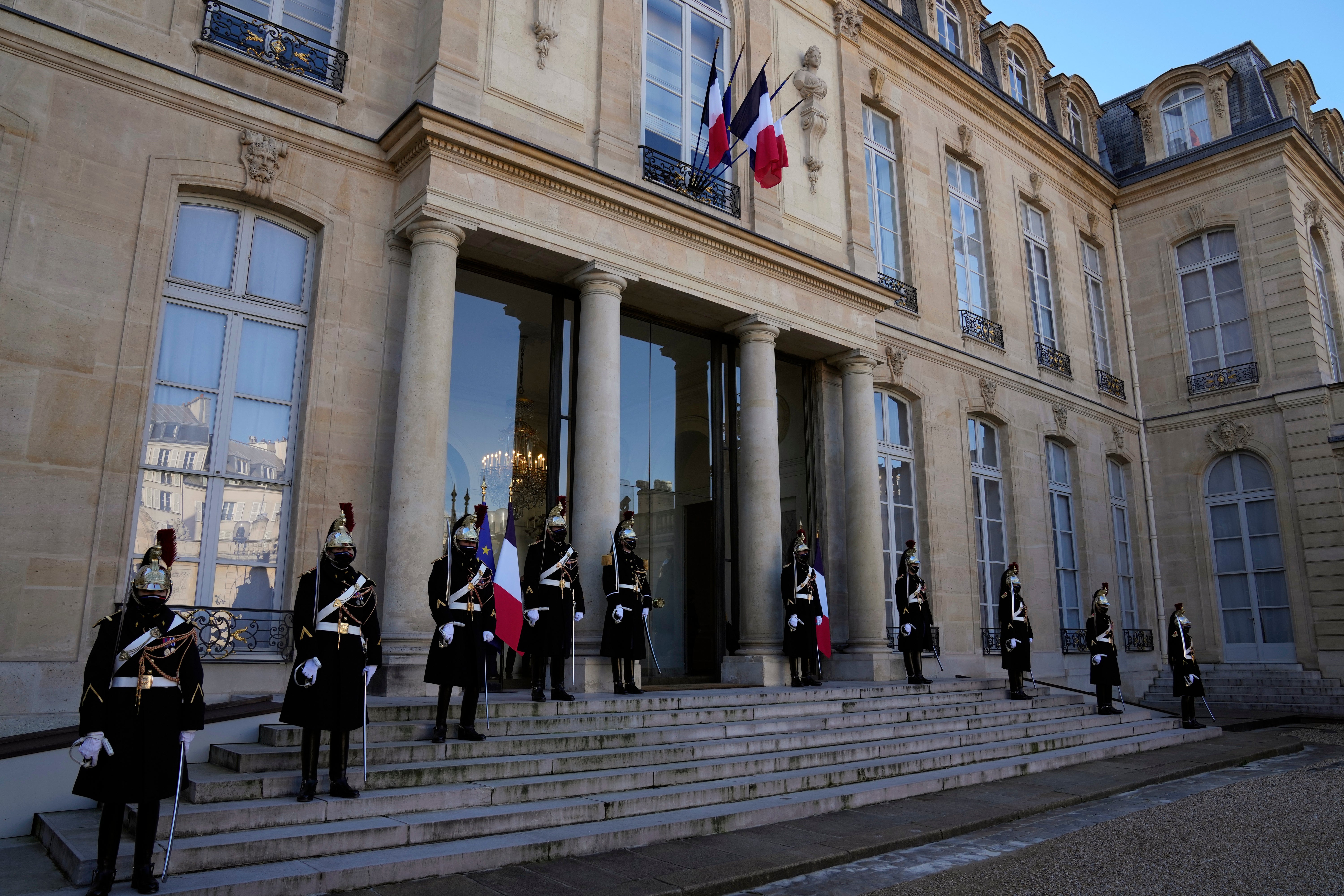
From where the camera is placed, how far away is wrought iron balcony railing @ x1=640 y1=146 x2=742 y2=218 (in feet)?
33.4

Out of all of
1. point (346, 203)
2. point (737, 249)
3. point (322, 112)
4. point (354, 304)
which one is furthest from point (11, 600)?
point (737, 249)

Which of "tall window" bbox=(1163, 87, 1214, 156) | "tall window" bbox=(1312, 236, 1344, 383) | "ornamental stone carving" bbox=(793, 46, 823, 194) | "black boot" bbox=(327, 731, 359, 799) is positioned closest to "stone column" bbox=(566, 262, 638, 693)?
"black boot" bbox=(327, 731, 359, 799)

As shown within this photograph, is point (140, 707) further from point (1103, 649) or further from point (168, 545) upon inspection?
point (1103, 649)

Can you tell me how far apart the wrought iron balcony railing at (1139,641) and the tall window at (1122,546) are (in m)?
0.12

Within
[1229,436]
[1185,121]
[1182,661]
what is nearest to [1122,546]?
[1229,436]

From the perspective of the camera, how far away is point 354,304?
8.14m

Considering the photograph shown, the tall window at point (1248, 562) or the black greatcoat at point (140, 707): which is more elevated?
the tall window at point (1248, 562)

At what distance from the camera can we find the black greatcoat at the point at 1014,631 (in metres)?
10.6

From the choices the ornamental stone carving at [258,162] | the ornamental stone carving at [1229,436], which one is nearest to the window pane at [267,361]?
the ornamental stone carving at [258,162]

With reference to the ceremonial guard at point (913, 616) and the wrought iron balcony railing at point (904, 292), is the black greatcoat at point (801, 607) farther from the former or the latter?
the wrought iron balcony railing at point (904, 292)

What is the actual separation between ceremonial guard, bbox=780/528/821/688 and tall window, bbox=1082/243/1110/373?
11.0 meters

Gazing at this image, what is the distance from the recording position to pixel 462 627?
6000mm

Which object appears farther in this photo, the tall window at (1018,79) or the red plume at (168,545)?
the tall window at (1018,79)

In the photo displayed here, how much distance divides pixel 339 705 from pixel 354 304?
4.34 meters
